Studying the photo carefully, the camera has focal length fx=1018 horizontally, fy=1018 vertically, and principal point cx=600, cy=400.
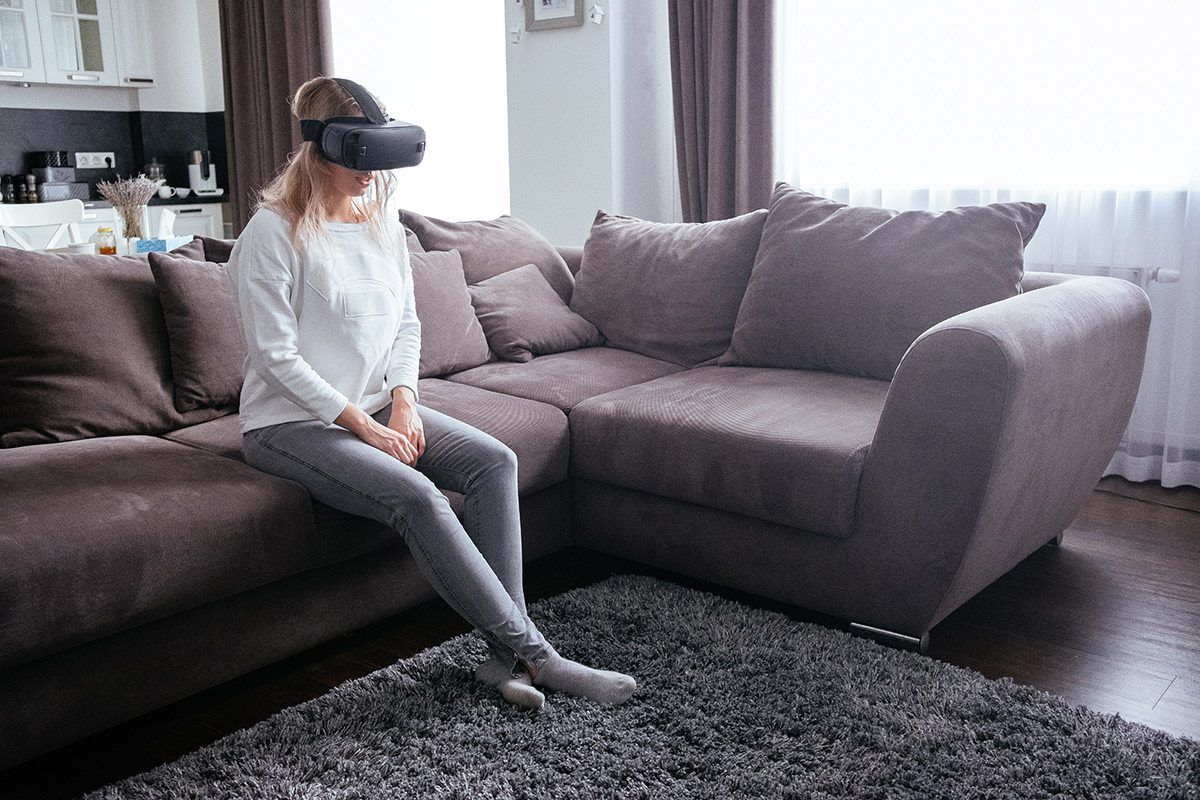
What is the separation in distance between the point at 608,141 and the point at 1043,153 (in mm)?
1741

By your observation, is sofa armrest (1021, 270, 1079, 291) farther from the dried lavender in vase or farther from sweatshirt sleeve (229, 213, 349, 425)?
the dried lavender in vase

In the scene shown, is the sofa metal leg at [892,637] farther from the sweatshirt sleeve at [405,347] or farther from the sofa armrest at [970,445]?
the sweatshirt sleeve at [405,347]

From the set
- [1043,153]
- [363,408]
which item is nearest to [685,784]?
[363,408]

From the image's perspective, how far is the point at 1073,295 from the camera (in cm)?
227

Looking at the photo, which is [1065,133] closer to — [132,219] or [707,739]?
[707,739]

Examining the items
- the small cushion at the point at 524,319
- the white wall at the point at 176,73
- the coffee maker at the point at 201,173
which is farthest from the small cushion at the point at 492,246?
the white wall at the point at 176,73

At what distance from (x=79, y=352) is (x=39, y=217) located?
2.05m

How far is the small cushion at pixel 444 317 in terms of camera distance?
111 inches

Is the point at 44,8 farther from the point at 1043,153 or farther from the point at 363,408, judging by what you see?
the point at 1043,153

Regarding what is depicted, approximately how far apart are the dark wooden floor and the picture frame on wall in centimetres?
254

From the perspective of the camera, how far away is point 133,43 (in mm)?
5891

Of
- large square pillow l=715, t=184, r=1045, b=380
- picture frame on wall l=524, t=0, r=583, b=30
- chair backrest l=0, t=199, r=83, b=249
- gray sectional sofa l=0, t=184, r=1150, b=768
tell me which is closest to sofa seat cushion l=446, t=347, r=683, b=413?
gray sectional sofa l=0, t=184, r=1150, b=768

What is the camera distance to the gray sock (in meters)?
1.86

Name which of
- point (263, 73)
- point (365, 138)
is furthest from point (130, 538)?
point (263, 73)
